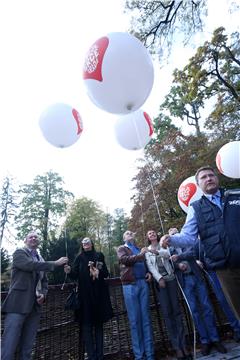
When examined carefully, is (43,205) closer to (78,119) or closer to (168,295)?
(78,119)

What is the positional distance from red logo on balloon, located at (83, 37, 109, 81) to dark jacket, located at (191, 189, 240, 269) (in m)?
1.74

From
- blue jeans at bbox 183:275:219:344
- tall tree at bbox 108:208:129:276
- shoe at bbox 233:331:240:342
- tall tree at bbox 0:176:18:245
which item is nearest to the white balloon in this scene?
blue jeans at bbox 183:275:219:344

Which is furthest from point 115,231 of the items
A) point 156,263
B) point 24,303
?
point 24,303

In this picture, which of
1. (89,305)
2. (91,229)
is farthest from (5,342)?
(91,229)

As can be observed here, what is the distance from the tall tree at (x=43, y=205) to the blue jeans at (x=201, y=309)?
64.0ft

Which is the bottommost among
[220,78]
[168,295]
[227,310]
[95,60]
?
[227,310]

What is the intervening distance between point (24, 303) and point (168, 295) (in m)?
1.70

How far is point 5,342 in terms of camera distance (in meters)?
2.88

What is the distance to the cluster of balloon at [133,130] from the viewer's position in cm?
407

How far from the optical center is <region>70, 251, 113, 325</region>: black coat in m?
3.33

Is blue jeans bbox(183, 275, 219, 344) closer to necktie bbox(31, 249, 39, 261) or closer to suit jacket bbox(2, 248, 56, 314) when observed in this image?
suit jacket bbox(2, 248, 56, 314)

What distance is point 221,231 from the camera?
1.92 meters

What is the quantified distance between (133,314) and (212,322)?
1.02 meters

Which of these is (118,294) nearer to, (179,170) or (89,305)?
(89,305)
